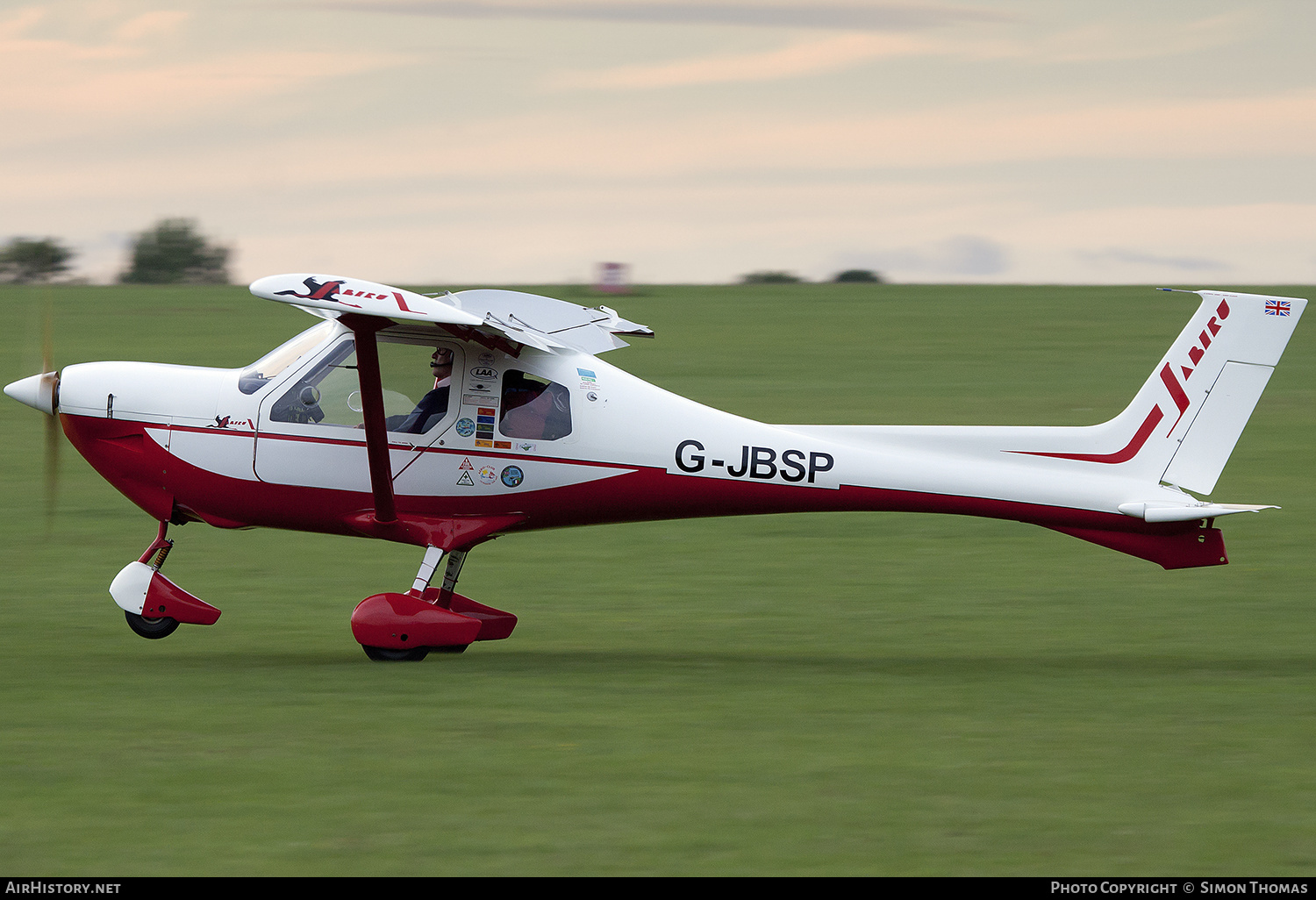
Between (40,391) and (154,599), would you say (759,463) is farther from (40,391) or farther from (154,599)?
(40,391)

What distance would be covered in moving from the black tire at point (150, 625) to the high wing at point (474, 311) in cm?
256

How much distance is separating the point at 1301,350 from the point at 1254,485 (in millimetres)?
17797

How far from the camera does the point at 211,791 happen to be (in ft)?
24.7

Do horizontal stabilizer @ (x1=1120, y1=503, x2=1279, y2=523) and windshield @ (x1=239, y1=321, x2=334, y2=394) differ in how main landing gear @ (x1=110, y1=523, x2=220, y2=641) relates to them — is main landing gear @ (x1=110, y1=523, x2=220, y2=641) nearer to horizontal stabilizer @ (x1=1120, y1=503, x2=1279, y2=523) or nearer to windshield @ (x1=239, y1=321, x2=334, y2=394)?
windshield @ (x1=239, y1=321, x2=334, y2=394)

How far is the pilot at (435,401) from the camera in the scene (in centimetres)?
1075

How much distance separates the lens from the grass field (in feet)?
22.6

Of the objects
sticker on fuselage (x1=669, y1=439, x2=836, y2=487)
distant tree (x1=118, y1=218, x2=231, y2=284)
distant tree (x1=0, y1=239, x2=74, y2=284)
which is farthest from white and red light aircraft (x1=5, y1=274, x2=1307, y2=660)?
distant tree (x1=118, y1=218, x2=231, y2=284)

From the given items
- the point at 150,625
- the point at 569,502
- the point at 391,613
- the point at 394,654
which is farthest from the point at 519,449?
the point at 150,625

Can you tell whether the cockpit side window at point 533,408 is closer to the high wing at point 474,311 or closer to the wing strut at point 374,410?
the high wing at point 474,311

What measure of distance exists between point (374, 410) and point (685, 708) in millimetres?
2949

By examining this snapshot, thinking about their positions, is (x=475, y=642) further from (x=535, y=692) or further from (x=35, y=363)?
(x=35, y=363)

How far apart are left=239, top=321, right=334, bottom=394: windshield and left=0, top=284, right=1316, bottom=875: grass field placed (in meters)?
1.80

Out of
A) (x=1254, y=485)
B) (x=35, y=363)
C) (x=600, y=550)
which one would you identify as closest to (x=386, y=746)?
(x=600, y=550)

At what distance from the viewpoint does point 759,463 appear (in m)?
10.5
